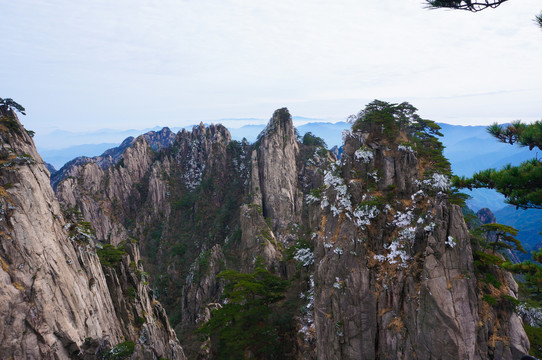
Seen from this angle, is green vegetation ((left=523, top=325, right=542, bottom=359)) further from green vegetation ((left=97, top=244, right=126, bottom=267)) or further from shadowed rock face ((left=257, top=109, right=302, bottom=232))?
shadowed rock face ((left=257, top=109, right=302, bottom=232))

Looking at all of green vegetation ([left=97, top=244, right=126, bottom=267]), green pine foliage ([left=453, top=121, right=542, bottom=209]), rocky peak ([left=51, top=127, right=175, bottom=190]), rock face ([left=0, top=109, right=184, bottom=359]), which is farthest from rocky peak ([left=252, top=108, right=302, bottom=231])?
green pine foliage ([left=453, top=121, right=542, bottom=209])

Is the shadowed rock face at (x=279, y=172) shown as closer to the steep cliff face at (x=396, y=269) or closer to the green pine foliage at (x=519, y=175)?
the steep cliff face at (x=396, y=269)

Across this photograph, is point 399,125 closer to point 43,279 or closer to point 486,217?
point 43,279

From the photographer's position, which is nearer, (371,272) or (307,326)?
(371,272)

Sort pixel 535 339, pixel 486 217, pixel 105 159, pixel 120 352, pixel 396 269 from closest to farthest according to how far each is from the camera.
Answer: pixel 535 339, pixel 396 269, pixel 120 352, pixel 486 217, pixel 105 159

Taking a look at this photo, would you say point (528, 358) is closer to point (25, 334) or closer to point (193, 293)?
point (25, 334)

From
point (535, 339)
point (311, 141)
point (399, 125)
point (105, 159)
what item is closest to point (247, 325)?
point (535, 339)

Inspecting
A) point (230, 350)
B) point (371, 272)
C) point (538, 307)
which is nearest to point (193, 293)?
point (230, 350)
